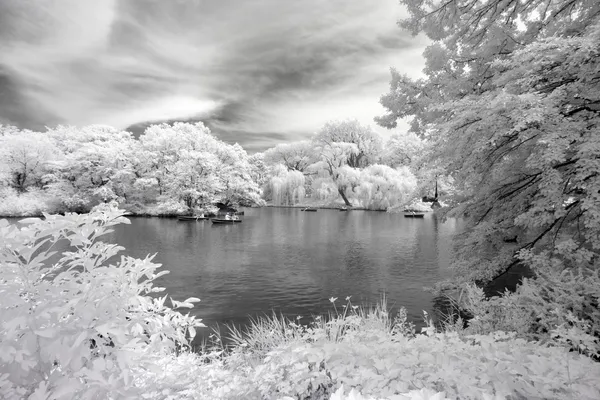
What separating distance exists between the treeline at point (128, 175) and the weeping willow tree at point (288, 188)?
8101 mm

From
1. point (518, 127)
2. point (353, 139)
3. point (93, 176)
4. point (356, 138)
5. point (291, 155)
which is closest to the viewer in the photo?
point (518, 127)

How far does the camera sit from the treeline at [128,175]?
3244 centimetres

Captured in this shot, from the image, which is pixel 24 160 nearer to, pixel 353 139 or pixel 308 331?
pixel 353 139

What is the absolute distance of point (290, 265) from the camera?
1348 centimetres

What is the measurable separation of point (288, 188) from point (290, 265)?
109ft

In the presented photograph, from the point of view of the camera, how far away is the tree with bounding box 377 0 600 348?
401 cm

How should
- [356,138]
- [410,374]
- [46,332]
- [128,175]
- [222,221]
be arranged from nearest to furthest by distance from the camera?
[46,332] < [410,374] < [222,221] < [128,175] < [356,138]

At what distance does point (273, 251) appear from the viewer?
16188 mm

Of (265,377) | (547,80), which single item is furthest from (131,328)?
(547,80)

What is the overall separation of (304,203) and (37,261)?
144 ft

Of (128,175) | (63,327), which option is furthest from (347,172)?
(63,327)

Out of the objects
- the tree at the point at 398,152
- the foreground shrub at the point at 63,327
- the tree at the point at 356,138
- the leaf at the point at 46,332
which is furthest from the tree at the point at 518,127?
the tree at the point at 398,152

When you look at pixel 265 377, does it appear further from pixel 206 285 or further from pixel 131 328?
pixel 206 285

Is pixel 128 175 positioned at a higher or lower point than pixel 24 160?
lower
